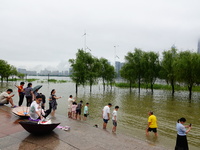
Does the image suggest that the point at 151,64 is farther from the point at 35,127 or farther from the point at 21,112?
the point at 35,127

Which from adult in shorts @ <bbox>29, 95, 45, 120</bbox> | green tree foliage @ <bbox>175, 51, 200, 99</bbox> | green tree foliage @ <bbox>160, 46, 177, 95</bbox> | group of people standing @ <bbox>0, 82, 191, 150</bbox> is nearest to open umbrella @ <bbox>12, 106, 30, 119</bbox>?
group of people standing @ <bbox>0, 82, 191, 150</bbox>

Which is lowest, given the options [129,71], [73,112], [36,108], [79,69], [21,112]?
[73,112]

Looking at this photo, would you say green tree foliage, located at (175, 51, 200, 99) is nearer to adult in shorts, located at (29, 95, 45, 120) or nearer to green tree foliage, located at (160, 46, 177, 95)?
green tree foliage, located at (160, 46, 177, 95)

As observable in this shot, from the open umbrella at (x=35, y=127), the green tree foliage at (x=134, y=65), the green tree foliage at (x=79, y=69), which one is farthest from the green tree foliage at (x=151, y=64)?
the open umbrella at (x=35, y=127)

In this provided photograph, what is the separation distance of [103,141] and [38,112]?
326 cm

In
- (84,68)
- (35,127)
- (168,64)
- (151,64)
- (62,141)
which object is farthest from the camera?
(151,64)

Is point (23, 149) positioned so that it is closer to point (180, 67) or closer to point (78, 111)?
point (78, 111)

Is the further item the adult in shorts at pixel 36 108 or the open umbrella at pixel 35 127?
the adult in shorts at pixel 36 108

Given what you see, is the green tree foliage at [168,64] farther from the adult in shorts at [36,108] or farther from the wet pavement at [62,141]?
the adult in shorts at [36,108]

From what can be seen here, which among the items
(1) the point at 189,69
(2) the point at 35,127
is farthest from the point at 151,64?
(2) the point at 35,127

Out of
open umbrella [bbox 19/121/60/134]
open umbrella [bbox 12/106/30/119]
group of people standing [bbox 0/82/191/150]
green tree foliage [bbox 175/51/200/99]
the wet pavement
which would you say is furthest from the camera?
green tree foliage [bbox 175/51/200/99]

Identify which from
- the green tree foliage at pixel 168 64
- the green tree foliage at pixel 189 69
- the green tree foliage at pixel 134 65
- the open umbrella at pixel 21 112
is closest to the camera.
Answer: the open umbrella at pixel 21 112

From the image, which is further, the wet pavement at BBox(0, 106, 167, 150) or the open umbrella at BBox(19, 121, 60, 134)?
the open umbrella at BBox(19, 121, 60, 134)

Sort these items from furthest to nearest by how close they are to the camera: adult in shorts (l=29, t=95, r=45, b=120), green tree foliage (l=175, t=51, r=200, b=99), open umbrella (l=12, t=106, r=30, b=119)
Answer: green tree foliage (l=175, t=51, r=200, b=99)
open umbrella (l=12, t=106, r=30, b=119)
adult in shorts (l=29, t=95, r=45, b=120)
